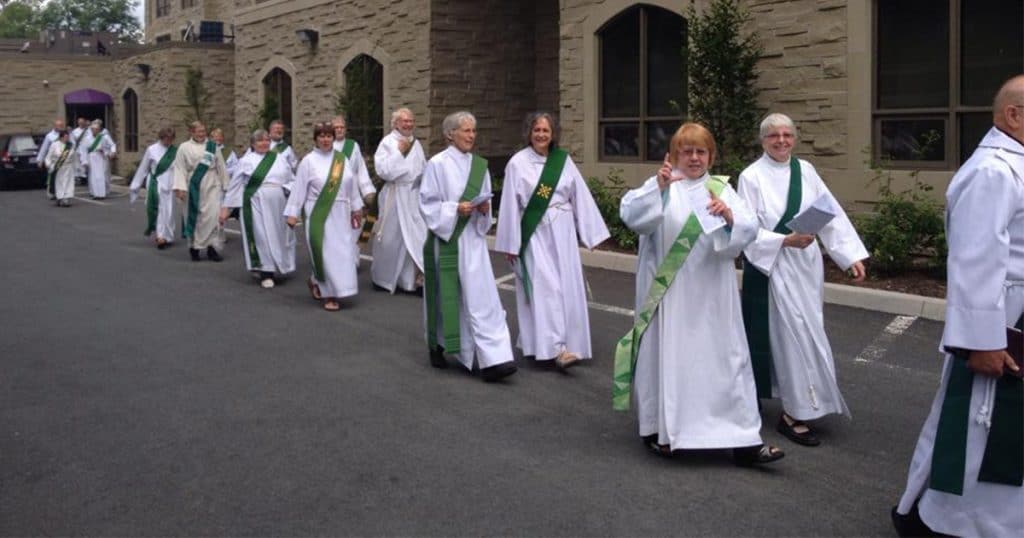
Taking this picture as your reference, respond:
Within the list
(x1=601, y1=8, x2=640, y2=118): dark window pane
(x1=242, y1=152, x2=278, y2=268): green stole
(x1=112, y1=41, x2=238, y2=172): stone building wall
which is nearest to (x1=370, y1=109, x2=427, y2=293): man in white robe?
(x1=242, y1=152, x2=278, y2=268): green stole

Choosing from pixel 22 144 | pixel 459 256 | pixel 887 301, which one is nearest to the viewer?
pixel 459 256

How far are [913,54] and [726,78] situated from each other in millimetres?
2232

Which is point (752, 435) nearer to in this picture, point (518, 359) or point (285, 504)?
point (285, 504)

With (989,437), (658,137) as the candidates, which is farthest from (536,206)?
(658,137)

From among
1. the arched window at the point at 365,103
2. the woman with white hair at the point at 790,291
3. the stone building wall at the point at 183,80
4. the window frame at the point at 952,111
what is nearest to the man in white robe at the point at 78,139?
the stone building wall at the point at 183,80

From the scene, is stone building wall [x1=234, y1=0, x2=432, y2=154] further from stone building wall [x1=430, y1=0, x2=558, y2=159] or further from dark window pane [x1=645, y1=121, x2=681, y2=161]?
dark window pane [x1=645, y1=121, x2=681, y2=161]

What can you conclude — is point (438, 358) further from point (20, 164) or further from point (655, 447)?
point (20, 164)

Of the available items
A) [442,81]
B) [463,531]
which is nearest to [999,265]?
[463,531]

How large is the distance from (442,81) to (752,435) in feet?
51.6

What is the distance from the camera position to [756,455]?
20.4ft

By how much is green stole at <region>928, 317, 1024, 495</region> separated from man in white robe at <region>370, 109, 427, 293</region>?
27.4ft

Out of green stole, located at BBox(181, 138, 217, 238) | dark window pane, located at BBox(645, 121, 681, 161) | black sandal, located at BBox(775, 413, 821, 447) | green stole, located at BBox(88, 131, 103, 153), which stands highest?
green stole, located at BBox(88, 131, 103, 153)

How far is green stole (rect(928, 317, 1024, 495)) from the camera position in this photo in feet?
15.4

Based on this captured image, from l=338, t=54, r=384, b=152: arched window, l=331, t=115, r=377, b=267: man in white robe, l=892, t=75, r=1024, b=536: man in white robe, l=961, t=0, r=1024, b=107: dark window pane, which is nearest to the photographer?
l=892, t=75, r=1024, b=536: man in white robe
